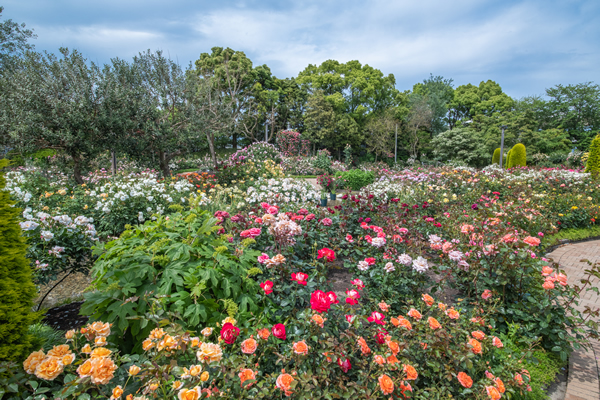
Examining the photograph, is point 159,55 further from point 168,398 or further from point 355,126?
point 355,126

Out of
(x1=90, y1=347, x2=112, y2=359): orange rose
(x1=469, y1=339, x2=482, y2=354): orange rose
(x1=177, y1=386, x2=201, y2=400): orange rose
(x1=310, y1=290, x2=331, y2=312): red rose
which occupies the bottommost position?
(x1=469, y1=339, x2=482, y2=354): orange rose

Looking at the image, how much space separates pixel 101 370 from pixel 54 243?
2.40 meters

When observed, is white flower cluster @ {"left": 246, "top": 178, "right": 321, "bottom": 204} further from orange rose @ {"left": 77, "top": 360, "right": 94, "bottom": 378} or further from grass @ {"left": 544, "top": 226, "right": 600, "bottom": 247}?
grass @ {"left": 544, "top": 226, "right": 600, "bottom": 247}

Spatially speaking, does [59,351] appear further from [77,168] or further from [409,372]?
[77,168]

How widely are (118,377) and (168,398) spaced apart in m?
0.29

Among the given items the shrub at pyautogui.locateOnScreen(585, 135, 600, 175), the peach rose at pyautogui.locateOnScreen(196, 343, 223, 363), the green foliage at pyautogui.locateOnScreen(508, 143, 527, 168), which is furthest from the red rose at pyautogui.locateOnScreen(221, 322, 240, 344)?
the green foliage at pyautogui.locateOnScreen(508, 143, 527, 168)

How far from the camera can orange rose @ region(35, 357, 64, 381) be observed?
110cm

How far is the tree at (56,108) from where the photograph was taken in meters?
6.51

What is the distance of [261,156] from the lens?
11.4 meters

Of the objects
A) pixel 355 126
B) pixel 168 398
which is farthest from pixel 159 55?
pixel 355 126

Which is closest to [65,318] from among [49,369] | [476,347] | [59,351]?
[59,351]

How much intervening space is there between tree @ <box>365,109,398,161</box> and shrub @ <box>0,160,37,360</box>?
→ 27.2m

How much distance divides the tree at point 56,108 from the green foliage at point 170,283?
658 cm

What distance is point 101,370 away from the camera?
3.47 ft
